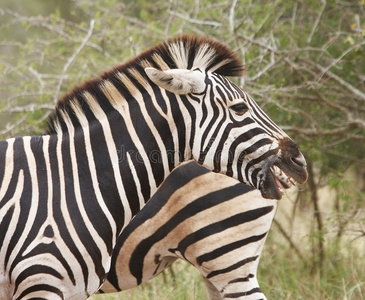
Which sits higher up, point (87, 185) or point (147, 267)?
point (87, 185)

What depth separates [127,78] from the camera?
3062 millimetres

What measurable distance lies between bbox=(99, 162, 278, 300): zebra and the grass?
1.31m

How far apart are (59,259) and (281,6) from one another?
522cm

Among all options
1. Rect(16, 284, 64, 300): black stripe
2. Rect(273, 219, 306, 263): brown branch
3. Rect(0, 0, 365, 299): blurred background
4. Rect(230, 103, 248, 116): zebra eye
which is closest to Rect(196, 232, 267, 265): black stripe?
Rect(230, 103, 248, 116): zebra eye

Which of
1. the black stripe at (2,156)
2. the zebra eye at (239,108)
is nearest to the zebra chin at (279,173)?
the zebra eye at (239,108)

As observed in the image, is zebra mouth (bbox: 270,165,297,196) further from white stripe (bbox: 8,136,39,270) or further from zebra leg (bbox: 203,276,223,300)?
white stripe (bbox: 8,136,39,270)

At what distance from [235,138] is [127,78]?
86 centimetres

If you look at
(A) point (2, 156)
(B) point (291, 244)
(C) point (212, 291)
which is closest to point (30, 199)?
(A) point (2, 156)

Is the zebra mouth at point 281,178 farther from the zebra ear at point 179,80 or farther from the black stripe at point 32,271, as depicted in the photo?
the black stripe at point 32,271

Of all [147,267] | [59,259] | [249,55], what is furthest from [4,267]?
[249,55]

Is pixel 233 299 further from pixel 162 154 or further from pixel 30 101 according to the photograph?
pixel 30 101

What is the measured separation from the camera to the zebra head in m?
2.91

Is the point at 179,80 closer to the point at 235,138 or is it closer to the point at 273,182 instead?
the point at 235,138

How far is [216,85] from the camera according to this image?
2996 millimetres
